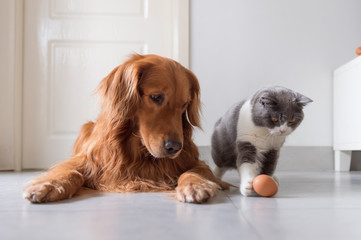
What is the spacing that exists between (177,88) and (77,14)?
2016 mm

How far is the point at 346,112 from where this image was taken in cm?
279

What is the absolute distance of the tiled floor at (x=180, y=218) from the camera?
88 cm

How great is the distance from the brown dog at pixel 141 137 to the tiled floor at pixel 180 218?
0.11m

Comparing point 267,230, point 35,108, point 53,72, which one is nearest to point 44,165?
point 35,108

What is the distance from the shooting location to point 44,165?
10.2 ft

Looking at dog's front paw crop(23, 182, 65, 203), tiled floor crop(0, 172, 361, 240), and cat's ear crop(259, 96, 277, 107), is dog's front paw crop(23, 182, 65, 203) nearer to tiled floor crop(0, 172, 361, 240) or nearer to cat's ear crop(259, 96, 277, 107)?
tiled floor crop(0, 172, 361, 240)

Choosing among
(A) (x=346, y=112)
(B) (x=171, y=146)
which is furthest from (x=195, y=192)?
(A) (x=346, y=112)

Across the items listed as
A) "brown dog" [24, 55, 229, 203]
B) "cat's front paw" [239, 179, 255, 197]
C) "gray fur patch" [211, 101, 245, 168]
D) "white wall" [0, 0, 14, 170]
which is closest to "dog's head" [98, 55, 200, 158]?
"brown dog" [24, 55, 229, 203]

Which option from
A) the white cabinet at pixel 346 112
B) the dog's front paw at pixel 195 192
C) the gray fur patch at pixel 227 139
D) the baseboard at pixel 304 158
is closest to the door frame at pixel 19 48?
the baseboard at pixel 304 158

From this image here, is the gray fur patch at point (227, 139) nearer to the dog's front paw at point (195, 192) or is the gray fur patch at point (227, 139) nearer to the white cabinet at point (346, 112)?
the dog's front paw at point (195, 192)

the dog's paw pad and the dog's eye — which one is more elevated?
the dog's eye

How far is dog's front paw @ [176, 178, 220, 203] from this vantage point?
127 centimetres

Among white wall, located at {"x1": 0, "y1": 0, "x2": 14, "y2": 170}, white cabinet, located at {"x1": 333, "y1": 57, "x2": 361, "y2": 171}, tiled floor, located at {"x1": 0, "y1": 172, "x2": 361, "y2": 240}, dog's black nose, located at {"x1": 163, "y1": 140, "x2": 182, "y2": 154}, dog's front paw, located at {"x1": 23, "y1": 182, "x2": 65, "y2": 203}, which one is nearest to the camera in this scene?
tiled floor, located at {"x1": 0, "y1": 172, "x2": 361, "y2": 240}

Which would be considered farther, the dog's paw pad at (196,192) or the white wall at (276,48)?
the white wall at (276,48)
